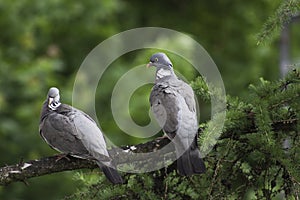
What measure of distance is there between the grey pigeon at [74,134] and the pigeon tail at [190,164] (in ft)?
0.78

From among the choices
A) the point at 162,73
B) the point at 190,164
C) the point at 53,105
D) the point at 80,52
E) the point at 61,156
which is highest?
the point at 80,52

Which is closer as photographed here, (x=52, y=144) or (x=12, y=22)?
(x=52, y=144)

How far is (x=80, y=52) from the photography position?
8508mm

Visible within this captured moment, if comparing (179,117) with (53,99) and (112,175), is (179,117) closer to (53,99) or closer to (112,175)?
(112,175)

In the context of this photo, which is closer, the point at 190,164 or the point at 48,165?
the point at 190,164

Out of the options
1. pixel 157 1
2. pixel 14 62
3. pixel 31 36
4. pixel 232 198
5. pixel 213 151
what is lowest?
pixel 232 198

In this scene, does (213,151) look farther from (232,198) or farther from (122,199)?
(122,199)

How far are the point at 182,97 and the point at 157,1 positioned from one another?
635 centimetres

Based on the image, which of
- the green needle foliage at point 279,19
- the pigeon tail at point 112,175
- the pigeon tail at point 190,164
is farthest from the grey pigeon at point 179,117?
the green needle foliage at point 279,19

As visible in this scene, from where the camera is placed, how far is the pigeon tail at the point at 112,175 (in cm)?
259

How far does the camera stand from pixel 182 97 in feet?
9.43

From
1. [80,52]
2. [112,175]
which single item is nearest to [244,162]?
[112,175]

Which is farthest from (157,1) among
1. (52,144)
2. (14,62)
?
(52,144)

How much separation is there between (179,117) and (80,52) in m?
5.80
